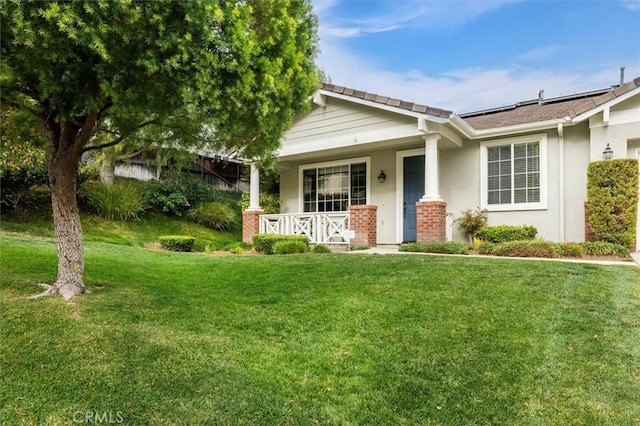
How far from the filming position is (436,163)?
9695mm

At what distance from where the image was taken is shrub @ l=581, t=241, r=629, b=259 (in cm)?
784

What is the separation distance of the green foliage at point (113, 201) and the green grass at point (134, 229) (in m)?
0.24

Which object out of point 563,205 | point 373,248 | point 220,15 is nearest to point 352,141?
point 373,248

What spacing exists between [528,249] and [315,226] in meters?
5.26

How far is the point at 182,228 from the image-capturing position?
13.8 m

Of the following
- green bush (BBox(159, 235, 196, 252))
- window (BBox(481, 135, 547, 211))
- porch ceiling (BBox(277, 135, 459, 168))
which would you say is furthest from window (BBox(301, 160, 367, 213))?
green bush (BBox(159, 235, 196, 252))

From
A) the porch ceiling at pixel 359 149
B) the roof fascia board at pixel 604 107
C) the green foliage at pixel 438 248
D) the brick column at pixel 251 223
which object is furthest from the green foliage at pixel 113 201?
the roof fascia board at pixel 604 107

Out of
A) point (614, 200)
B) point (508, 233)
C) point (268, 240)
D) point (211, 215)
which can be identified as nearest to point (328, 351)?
point (268, 240)

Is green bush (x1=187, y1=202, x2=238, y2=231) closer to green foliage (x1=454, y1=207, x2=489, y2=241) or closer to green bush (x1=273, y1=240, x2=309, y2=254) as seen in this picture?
green bush (x1=273, y1=240, x2=309, y2=254)

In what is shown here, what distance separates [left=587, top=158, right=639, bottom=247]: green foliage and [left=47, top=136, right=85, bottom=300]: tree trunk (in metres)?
9.21

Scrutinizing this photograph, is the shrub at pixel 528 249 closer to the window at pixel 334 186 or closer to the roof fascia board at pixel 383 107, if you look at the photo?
the roof fascia board at pixel 383 107

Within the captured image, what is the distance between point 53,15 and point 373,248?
8.61 m

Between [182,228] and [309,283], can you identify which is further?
[182,228]

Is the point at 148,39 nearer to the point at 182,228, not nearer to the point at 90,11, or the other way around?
the point at 90,11
